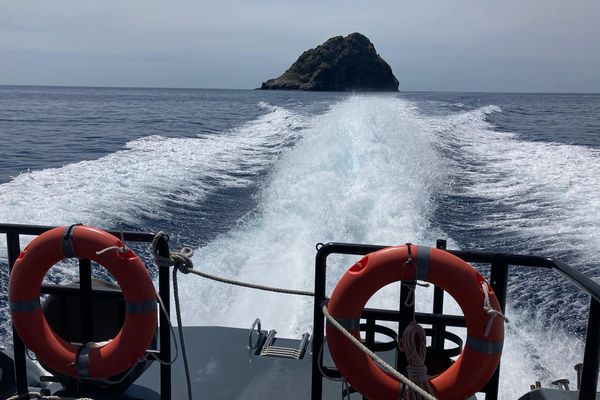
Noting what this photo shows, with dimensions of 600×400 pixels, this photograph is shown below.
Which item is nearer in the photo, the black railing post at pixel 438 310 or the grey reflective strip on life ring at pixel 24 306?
the black railing post at pixel 438 310

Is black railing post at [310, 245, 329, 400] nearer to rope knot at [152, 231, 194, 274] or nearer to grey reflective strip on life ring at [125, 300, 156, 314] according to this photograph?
rope knot at [152, 231, 194, 274]

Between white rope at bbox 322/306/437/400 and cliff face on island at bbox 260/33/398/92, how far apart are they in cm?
8775

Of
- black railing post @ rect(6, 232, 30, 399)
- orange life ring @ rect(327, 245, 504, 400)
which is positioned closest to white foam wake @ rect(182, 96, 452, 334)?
black railing post @ rect(6, 232, 30, 399)

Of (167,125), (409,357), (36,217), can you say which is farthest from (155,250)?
(167,125)

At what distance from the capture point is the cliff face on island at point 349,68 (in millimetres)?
87500

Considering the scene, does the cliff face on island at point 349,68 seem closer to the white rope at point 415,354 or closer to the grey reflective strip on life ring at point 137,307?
the grey reflective strip on life ring at point 137,307

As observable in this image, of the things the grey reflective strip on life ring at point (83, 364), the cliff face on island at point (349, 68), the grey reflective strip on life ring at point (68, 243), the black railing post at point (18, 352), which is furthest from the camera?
the cliff face on island at point (349, 68)

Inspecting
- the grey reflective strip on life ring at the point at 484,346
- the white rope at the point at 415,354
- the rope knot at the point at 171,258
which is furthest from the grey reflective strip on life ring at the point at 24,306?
the grey reflective strip on life ring at the point at 484,346

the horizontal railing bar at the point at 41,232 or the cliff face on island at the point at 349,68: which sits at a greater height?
the cliff face on island at the point at 349,68

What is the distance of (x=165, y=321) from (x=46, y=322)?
0.47m

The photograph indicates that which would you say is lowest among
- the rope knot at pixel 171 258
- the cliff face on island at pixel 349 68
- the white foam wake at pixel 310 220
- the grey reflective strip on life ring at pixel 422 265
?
the white foam wake at pixel 310 220

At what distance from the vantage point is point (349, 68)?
8750 cm

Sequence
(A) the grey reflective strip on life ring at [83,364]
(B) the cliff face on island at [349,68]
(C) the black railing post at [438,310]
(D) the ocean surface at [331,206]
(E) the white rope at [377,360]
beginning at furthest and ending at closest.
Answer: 1. (B) the cliff face on island at [349,68]
2. (D) the ocean surface at [331,206]
3. (A) the grey reflective strip on life ring at [83,364]
4. (C) the black railing post at [438,310]
5. (E) the white rope at [377,360]

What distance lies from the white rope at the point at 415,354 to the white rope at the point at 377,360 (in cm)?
5
